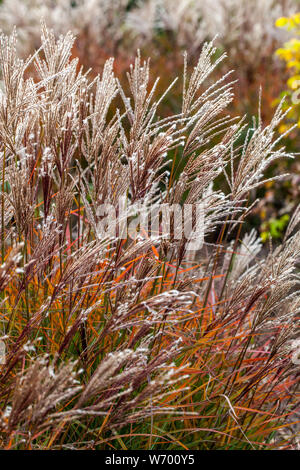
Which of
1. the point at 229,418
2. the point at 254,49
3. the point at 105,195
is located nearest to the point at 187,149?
the point at 105,195

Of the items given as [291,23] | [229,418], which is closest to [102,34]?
[291,23]

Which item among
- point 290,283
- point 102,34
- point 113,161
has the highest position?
point 102,34

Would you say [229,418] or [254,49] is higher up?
[254,49]

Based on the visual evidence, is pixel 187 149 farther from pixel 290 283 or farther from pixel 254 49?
pixel 254 49

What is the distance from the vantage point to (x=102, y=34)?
6.94m

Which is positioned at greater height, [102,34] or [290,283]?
→ [102,34]
